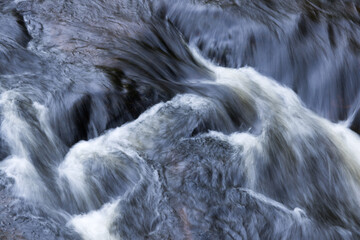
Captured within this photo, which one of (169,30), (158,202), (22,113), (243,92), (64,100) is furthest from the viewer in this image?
(169,30)

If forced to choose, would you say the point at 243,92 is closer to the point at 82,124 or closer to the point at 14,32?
the point at 82,124

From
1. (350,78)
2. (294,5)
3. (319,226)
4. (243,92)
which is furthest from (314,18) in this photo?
(319,226)

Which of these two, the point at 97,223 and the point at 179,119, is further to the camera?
the point at 179,119

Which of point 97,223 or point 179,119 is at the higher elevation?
point 179,119

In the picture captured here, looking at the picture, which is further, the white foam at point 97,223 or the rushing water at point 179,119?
the rushing water at point 179,119

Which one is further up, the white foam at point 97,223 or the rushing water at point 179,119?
the rushing water at point 179,119

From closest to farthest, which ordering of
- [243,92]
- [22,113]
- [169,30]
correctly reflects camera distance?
[22,113] → [243,92] → [169,30]

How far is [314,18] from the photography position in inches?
248

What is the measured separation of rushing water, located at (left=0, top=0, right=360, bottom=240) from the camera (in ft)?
12.9

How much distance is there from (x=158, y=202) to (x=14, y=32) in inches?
108

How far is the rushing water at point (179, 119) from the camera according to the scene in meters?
3.95

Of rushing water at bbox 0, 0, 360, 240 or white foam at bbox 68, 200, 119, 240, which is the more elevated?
rushing water at bbox 0, 0, 360, 240

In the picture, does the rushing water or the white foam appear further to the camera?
the rushing water

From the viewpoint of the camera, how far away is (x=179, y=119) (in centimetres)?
481
